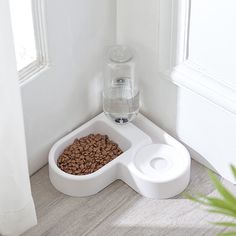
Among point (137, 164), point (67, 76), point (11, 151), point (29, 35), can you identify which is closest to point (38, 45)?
point (29, 35)

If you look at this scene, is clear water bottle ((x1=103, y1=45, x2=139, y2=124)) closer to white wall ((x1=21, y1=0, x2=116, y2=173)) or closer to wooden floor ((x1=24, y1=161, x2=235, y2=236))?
white wall ((x1=21, y1=0, x2=116, y2=173))

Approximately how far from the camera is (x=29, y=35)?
1620 mm

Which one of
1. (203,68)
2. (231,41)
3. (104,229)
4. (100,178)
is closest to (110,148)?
(100,178)

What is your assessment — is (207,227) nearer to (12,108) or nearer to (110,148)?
(110,148)

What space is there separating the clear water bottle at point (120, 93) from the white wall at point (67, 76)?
0.05 metres

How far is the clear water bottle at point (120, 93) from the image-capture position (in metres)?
1.84

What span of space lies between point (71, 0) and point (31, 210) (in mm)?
549

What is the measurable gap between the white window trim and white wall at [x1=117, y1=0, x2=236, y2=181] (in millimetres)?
273

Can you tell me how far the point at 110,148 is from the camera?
1842 millimetres

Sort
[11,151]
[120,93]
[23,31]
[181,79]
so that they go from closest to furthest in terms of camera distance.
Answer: [11,151]
[23,31]
[181,79]
[120,93]

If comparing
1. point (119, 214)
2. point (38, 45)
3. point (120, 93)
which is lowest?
point (119, 214)

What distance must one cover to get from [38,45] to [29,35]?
0.04 metres

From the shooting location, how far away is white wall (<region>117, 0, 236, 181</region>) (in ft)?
5.34

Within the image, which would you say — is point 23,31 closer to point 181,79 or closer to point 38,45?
point 38,45
